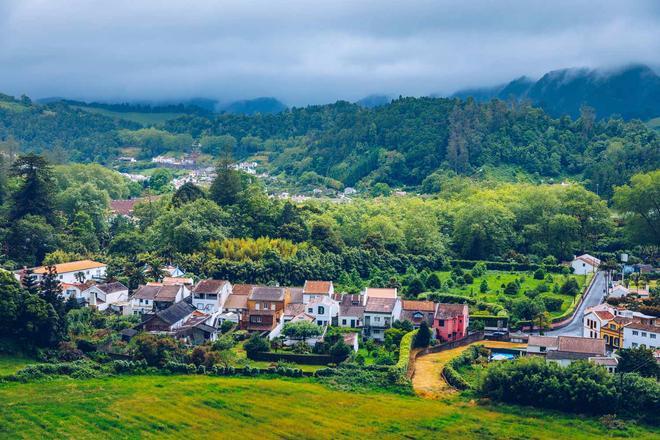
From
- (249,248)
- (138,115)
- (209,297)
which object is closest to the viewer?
(209,297)

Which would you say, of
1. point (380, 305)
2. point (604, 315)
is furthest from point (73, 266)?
point (604, 315)

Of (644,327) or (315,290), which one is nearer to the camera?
(644,327)

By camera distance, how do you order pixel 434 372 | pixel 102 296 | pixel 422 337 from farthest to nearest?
pixel 102 296
pixel 422 337
pixel 434 372

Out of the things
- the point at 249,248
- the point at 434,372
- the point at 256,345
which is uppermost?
the point at 249,248

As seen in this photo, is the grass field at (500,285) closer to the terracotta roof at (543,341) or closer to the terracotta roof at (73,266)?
the terracotta roof at (543,341)

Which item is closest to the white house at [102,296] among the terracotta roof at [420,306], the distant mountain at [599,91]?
the terracotta roof at [420,306]

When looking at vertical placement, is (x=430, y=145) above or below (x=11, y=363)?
above

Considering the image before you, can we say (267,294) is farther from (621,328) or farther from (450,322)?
(621,328)

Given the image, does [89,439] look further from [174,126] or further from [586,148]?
[174,126]
